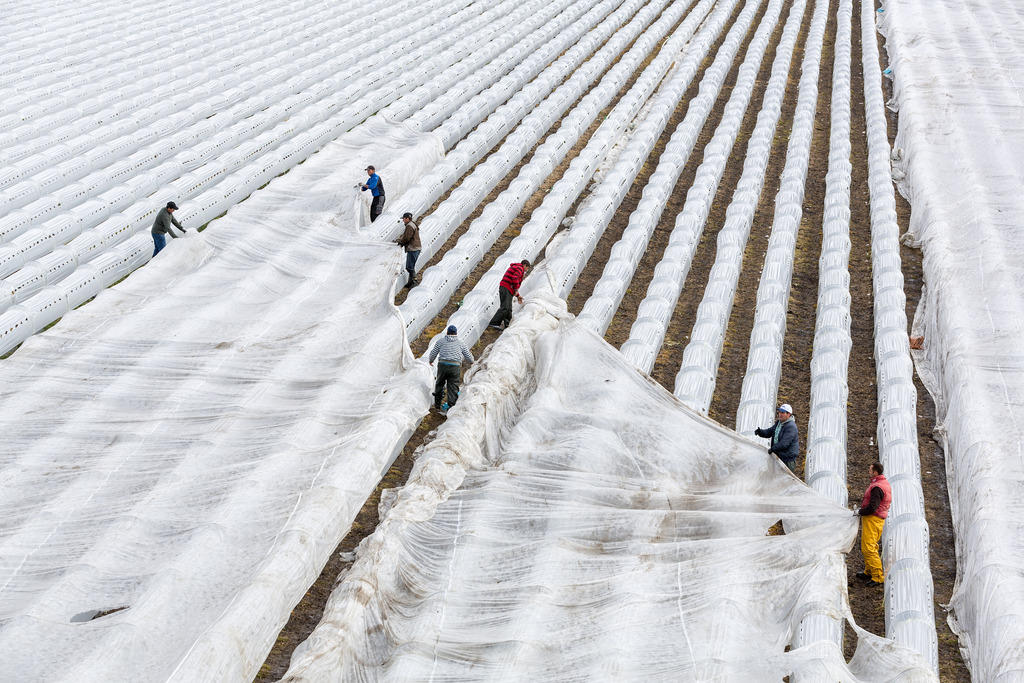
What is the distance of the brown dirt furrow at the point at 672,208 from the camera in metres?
10.7

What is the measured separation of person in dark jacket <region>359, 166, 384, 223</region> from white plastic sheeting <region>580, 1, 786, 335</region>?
3240 mm

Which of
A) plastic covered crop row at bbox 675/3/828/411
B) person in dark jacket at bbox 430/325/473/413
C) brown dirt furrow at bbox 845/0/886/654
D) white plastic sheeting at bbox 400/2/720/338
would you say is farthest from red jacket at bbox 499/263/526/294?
brown dirt furrow at bbox 845/0/886/654

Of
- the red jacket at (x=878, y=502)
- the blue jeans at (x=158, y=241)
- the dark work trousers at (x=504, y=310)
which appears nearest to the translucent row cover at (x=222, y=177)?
the blue jeans at (x=158, y=241)

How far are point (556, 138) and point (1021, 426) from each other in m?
9.62

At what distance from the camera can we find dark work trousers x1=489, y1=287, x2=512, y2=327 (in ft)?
32.4

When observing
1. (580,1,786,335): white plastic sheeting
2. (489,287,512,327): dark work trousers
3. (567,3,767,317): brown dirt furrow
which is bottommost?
(567,3,767,317): brown dirt furrow

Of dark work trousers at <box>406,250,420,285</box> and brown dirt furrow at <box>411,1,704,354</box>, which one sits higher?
dark work trousers at <box>406,250,420,285</box>

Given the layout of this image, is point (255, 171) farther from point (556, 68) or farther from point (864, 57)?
point (864, 57)

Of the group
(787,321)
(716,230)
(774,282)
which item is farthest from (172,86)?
(787,321)

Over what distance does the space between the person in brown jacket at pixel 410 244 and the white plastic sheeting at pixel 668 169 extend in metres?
2.16

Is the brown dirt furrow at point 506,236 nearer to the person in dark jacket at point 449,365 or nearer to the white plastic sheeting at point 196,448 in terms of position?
the white plastic sheeting at point 196,448

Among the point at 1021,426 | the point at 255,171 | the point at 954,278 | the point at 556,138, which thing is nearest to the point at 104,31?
the point at 255,171

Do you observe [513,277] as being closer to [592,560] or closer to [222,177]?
[592,560]

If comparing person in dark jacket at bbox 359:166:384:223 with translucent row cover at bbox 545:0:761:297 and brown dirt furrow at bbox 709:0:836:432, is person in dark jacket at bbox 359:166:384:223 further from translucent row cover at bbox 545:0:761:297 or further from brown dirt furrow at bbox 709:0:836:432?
brown dirt furrow at bbox 709:0:836:432
